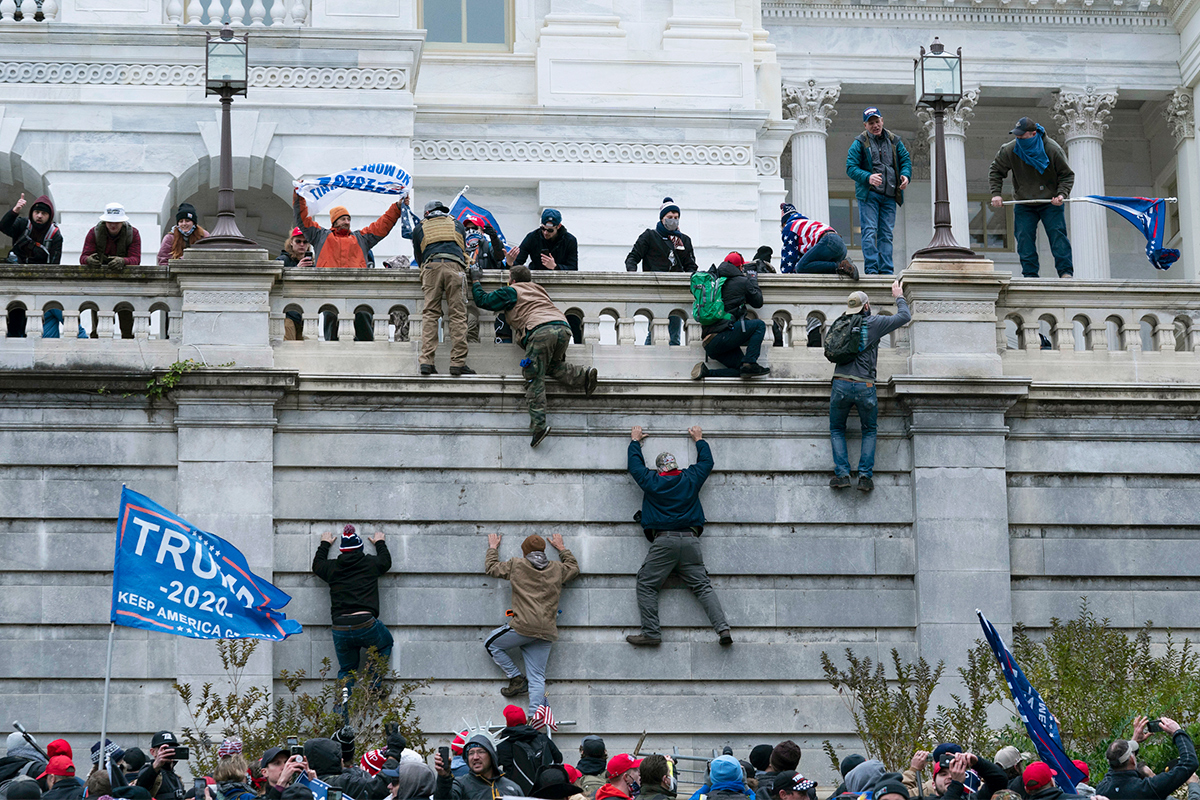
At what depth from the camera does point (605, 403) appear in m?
22.6

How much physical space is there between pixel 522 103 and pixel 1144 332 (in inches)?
494

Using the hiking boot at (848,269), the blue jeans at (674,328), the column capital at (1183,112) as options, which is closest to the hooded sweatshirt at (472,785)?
the blue jeans at (674,328)

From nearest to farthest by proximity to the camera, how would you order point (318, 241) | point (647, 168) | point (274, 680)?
point (274, 680)
point (318, 241)
point (647, 168)

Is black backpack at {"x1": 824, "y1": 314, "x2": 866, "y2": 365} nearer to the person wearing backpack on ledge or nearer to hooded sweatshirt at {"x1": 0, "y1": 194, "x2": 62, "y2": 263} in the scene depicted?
the person wearing backpack on ledge

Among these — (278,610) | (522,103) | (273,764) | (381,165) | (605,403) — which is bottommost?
(273,764)

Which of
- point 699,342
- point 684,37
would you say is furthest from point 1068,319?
point 684,37

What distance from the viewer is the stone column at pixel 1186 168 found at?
156ft

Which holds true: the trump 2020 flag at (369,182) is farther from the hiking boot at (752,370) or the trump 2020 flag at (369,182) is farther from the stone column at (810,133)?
the stone column at (810,133)

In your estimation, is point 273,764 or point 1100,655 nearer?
point 273,764

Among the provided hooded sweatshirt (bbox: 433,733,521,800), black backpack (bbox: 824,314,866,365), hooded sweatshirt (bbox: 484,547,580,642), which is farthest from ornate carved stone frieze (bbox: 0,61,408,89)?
hooded sweatshirt (bbox: 433,733,521,800)

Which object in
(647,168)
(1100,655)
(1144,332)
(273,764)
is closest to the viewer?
(273,764)

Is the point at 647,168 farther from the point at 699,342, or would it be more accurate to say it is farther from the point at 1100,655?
the point at 1100,655

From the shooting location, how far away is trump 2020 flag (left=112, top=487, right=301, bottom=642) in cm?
1828

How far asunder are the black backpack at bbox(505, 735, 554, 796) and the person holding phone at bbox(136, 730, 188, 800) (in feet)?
9.22
